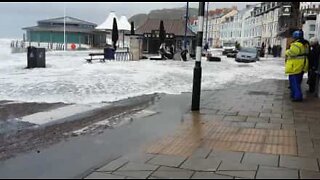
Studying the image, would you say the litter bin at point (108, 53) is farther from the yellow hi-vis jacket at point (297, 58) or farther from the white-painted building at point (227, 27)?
the white-painted building at point (227, 27)

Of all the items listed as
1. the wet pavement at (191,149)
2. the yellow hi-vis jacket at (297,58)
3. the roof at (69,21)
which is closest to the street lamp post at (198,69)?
the wet pavement at (191,149)

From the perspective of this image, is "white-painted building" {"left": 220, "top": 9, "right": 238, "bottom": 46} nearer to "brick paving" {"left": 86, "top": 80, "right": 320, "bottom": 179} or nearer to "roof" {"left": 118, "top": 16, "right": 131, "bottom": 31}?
"roof" {"left": 118, "top": 16, "right": 131, "bottom": 31}

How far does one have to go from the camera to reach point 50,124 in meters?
9.19

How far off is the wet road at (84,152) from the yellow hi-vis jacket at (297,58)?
12.5ft

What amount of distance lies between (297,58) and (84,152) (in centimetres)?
676

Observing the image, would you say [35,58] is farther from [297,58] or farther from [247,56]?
[247,56]

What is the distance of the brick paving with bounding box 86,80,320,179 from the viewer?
5281 mm

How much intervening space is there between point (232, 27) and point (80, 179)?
404 feet

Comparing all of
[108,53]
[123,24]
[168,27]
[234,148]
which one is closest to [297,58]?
[234,148]

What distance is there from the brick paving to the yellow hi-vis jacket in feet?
3.39

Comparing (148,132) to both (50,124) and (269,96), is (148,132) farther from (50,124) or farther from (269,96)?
(269,96)

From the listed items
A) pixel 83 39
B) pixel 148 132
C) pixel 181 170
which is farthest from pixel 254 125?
pixel 83 39

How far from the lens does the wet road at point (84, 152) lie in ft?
17.9

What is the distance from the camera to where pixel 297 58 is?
1141 centimetres
